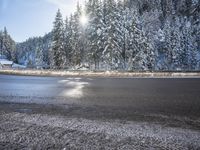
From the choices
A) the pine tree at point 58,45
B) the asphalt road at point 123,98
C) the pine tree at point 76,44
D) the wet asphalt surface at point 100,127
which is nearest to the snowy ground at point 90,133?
the wet asphalt surface at point 100,127

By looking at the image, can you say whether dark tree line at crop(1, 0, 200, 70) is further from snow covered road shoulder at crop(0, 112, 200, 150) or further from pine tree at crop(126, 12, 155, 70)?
snow covered road shoulder at crop(0, 112, 200, 150)

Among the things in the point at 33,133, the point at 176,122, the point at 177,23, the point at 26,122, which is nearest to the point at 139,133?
the point at 176,122

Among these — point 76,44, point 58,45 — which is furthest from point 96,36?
point 58,45

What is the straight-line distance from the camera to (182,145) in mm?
6293

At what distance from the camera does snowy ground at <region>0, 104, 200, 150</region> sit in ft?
21.0

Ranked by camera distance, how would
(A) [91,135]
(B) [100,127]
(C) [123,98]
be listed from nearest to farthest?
1. (A) [91,135]
2. (B) [100,127]
3. (C) [123,98]

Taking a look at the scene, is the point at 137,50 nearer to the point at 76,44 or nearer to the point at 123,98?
the point at 76,44

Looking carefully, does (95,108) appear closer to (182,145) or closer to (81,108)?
(81,108)

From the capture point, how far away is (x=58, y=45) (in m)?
64.8

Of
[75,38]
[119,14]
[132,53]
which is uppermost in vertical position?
[119,14]

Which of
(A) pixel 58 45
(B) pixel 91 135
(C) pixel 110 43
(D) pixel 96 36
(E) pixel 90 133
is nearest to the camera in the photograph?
(B) pixel 91 135

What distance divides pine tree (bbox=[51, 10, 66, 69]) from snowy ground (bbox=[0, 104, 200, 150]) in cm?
5538

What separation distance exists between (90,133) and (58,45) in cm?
5902

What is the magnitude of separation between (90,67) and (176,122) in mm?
57968
